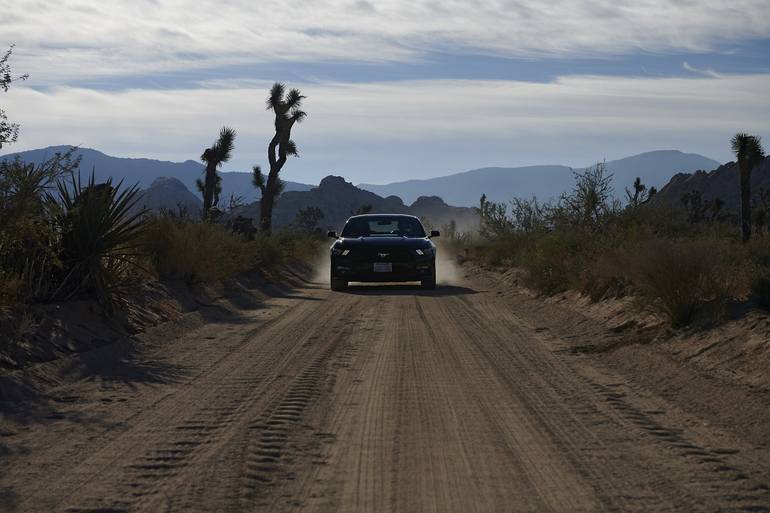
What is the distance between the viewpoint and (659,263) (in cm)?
→ 1230

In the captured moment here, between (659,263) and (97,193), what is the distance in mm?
7503

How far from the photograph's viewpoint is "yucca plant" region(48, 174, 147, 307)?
505 inches

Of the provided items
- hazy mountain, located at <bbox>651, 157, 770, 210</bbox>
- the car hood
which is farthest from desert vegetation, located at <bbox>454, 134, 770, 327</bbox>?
hazy mountain, located at <bbox>651, 157, 770, 210</bbox>

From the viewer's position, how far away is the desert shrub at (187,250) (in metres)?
18.4

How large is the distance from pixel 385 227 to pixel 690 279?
494 inches

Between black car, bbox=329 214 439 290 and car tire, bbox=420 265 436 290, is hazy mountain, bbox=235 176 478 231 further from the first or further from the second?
black car, bbox=329 214 439 290

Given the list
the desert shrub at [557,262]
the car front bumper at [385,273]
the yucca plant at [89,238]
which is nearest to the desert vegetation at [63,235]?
the yucca plant at [89,238]

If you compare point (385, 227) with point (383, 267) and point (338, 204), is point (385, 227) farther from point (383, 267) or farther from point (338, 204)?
point (338, 204)

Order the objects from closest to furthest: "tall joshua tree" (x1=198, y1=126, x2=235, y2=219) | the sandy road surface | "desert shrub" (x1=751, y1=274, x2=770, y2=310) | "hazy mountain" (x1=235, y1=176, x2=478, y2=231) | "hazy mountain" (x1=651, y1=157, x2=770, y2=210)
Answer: the sandy road surface < "desert shrub" (x1=751, y1=274, x2=770, y2=310) < "tall joshua tree" (x1=198, y1=126, x2=235, y2=219) < "hazy mountain" (x1=651, y1=157, x2=770, y2=210) < "hazy mountain" (x1=235, y1=176, x2=478, y2=231)

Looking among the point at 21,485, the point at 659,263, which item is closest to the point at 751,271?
the point at 659,263

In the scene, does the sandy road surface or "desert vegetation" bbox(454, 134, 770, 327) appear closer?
the sandy road surface

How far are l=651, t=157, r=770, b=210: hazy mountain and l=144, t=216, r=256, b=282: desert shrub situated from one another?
76344mm

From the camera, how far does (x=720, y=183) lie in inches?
3915

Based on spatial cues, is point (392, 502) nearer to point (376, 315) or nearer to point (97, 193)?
point (97, 193)
